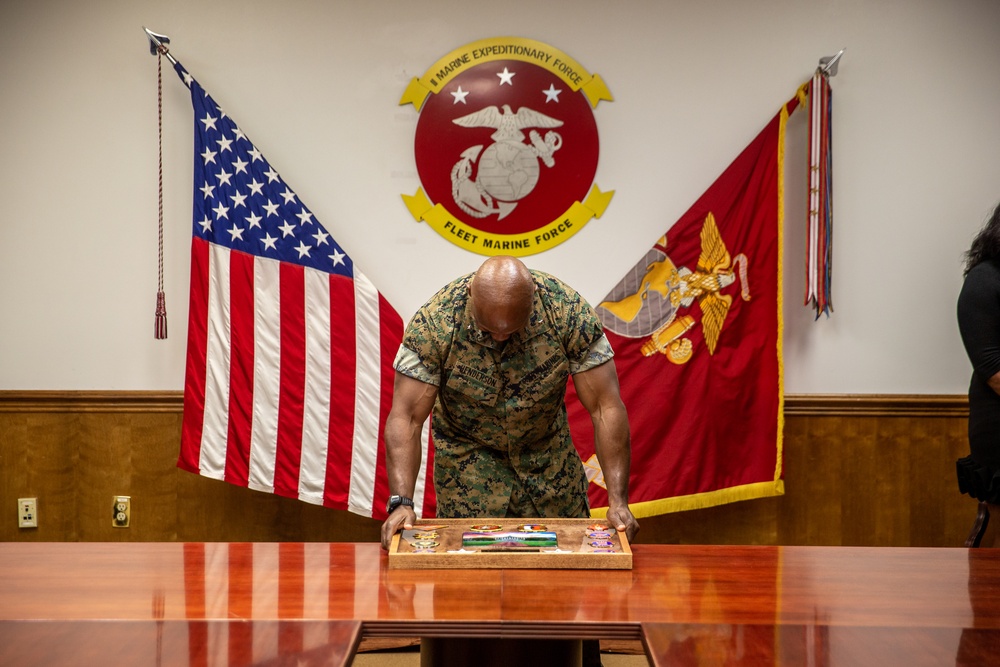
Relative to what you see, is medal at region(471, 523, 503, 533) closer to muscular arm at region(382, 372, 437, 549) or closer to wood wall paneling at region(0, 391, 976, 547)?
muscular arm at region(382, 372, 437, 549)

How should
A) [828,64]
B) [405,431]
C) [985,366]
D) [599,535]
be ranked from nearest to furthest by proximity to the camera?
[599,535] → [405,431] → [985,366] → [828,64]

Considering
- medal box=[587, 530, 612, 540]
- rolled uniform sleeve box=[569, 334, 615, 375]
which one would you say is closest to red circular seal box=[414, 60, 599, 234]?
rolled uniform sleeve box=[569, 334, 615, 375]

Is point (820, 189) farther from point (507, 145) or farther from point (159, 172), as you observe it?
point (159, 172)

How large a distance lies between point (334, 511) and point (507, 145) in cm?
161

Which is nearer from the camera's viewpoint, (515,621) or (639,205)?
(515,621)

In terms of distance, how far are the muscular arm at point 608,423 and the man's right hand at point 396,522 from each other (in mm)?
489

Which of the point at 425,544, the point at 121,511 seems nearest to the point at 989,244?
the point at 425,544

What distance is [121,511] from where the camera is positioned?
11.1 ft

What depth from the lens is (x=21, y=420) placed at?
336 cm

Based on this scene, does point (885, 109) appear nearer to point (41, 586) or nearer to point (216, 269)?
point (216, 269)

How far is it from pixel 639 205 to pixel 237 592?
7.56 ft

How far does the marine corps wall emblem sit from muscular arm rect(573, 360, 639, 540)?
4.17ft

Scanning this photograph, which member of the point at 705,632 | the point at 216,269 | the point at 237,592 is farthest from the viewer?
the point at 216,269

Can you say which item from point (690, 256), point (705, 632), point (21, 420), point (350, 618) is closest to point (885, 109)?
point (690, 256)
